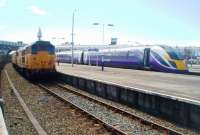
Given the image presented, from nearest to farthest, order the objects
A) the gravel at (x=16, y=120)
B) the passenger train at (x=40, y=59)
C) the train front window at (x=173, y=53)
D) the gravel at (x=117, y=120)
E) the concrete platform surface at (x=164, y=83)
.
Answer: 1. the gravel at (x=16, y=120)
2. the gravel at (x=117, y=120)
3. the concrete platform surface at (x=164, y=83)
4. the passenger train at (x=40, y=59)
5. the train front window at (x=173, y=53)

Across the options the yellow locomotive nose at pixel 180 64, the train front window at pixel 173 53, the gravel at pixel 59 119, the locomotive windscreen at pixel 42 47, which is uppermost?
the locomotive windscreen at pixel 42 47

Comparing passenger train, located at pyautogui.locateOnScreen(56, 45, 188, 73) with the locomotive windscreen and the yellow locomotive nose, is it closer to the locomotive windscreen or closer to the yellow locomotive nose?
the yellow locomotive nose

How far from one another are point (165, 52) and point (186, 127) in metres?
26.9

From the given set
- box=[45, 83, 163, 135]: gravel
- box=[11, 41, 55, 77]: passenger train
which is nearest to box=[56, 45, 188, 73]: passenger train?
box=[11, 41, 55, 77]: passenger train

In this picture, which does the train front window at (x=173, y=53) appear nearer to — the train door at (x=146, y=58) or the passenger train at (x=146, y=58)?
the passenger train at (x=146, y=58)

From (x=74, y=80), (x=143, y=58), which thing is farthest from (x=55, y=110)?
(x=143, y=58)

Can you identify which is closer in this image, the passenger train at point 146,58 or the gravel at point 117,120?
the gravel at point 117,120

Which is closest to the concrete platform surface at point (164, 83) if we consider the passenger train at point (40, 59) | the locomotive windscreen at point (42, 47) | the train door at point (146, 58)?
the passenger train at point (40, 59)

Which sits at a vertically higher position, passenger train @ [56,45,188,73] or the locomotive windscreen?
the locomotive windscreen

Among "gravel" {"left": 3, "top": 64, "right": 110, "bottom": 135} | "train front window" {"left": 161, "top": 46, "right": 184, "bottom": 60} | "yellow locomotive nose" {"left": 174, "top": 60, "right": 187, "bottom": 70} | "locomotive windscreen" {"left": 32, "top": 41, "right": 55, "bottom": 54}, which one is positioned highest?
"locomotive windscreen" {"left": 32, "top": 41, "right": 55, "bottom": 54}

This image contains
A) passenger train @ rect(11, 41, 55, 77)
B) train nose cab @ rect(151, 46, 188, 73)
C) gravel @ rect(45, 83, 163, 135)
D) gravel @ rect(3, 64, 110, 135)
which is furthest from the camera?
train nose cab @ rect(151, 46, 188, 73)

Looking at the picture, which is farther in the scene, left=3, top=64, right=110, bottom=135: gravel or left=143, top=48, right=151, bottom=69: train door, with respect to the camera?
left=143, top=48, right=151, bottom=69: train door

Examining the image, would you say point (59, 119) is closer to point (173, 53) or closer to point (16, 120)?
point (16, 120)

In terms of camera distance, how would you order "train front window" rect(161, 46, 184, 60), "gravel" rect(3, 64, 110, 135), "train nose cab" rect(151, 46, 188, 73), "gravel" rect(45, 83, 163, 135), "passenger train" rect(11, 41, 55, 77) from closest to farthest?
"gravel" rect(45, 83, 163, 135) < "gravel" rect(3, 64, 110, 135) < "passenger train" rect(11, 41, 55, 77) < "train nose cab" rect(151, 46, 188, 73) < "train front window" rect(161, 46, 184, 60)
